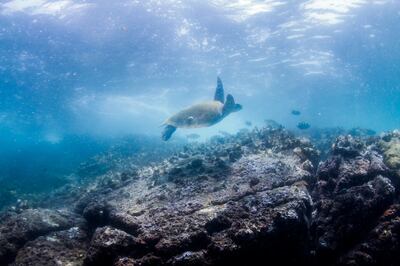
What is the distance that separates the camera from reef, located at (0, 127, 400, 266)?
4.33 metres

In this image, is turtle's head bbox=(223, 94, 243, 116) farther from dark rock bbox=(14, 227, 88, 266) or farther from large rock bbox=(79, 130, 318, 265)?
dark rock bbox=(14, 227, 88, 266)

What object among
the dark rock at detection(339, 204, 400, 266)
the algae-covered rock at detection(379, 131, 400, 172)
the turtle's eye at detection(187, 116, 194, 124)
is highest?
the turtle's eye at detection(187, 116, 194, 124)

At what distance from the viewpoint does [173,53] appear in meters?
26.9

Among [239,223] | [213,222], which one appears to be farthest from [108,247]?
[239,223]

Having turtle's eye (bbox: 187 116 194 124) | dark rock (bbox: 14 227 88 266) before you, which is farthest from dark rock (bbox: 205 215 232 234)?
turtle's eye (bbox: 187 116 194 124)

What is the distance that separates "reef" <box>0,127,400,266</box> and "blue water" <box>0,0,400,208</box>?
1503 cm

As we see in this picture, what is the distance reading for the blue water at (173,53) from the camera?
19.4 meters

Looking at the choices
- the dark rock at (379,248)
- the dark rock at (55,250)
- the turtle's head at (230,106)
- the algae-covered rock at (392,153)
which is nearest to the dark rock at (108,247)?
the dark rock at (55,250)

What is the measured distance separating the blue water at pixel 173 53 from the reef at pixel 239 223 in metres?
15.0

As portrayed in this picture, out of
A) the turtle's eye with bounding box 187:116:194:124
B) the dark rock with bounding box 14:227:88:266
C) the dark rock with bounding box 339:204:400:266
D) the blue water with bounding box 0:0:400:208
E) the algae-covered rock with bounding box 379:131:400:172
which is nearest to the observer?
the dark rock with bounding box 339:204:400:266

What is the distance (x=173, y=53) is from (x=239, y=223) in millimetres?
24157

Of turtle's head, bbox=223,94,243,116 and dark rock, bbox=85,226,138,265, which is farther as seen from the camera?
turtle's head, bbox=223,94,243,116

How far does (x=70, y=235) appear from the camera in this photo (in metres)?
5.66

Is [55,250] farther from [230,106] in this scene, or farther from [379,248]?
[230,106]
